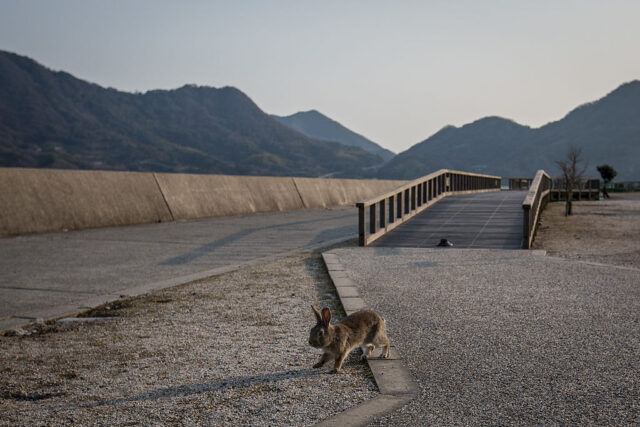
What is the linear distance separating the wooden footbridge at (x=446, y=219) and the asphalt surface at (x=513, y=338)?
244cm

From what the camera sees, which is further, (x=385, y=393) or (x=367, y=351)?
(x=367, y=351)

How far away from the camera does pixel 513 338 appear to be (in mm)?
4520

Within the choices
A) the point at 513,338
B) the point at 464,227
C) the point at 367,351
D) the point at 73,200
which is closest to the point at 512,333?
the point at 513,338

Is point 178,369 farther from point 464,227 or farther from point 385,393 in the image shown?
point 464,227

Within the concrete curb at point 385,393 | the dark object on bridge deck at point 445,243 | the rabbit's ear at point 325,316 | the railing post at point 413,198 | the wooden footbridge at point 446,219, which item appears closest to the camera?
the concrete curb at point 385,393

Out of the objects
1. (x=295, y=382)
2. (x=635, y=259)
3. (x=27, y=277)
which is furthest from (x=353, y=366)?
(x=635, y=259)

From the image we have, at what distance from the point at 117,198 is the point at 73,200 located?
1.35 metres

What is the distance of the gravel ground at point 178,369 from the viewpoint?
3.12 m

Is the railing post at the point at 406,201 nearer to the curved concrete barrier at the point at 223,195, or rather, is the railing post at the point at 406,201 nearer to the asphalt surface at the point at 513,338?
the asphalt surface at the point at 513,338

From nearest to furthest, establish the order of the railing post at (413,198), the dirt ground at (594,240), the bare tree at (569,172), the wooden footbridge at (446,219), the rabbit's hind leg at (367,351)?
the rabbit's hind leg at (367,351) → the dirt ground at (594,240) → the wooden footbridge at (446,219) → the railing post at (413,198) → the bare tree at (569,172)

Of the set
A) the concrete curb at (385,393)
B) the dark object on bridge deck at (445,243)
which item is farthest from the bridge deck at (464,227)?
the concrete curb at (385,393)

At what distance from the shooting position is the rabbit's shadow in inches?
131

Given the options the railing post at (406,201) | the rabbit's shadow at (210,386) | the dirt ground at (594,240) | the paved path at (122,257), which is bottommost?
the dirt ground at (594,240)

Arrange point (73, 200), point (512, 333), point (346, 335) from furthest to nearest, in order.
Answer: point (73, 200)
point (512, 333)
point (346, 335)
